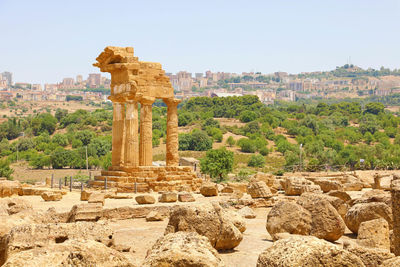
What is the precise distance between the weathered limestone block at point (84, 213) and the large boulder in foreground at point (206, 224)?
3351 mm

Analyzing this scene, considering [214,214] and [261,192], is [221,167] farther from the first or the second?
[214,214]


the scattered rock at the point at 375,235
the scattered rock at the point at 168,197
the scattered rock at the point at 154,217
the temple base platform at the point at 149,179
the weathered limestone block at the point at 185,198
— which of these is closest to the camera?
the scattered rock at the point at 375,235

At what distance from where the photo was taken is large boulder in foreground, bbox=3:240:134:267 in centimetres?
537

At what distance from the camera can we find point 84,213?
11891mm

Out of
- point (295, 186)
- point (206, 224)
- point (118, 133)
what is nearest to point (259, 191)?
point (295, 186)

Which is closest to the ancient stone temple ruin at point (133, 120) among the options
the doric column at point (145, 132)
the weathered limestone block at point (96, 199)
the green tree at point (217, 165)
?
the doric column at point (145, 132)

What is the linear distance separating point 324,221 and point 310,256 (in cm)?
492

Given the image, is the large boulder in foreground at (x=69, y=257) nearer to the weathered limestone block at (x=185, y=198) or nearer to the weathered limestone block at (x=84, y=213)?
the weathered limestone block at (x=84, y=213)

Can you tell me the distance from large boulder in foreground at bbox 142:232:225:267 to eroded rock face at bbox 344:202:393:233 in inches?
237

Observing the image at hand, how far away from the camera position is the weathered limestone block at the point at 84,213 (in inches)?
462

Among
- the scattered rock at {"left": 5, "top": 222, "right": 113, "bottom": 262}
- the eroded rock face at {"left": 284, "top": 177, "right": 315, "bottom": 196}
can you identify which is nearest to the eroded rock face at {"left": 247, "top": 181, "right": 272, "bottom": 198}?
the eroded rock face at {"left": 284, "top": 177, "right": 315, "bottom": 196}

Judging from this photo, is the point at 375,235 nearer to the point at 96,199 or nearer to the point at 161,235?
the point at 161,235

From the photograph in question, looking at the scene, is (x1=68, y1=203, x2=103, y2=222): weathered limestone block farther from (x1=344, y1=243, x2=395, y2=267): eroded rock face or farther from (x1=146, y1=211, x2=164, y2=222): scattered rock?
(x1=344, y1=243, x2=395, y2=267): eroded rock face

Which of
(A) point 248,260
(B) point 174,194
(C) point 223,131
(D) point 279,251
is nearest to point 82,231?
(A) point 248,260
